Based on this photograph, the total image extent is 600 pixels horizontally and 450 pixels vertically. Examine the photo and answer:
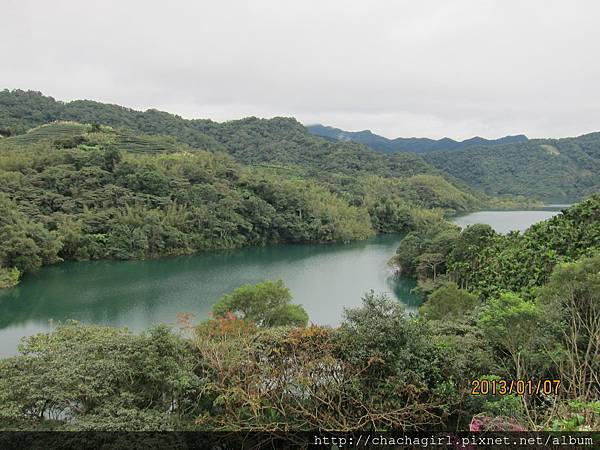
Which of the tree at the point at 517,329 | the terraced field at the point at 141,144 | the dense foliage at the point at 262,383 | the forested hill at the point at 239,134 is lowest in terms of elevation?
the dense foliage at the point at 262,383

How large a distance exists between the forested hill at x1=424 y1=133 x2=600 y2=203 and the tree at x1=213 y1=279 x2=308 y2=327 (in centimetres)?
9330

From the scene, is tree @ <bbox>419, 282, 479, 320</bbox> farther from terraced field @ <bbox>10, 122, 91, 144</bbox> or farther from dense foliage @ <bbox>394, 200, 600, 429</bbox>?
terraced field @ <bbox>10, 122, 91, 144</bbox>

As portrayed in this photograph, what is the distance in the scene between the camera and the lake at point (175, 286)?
750 inches

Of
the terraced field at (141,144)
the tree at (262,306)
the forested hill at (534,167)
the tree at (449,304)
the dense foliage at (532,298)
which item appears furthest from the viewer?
the forested hill at (534,167)

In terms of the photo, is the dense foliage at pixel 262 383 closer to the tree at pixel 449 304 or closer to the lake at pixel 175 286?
the lake at pixel 175 286

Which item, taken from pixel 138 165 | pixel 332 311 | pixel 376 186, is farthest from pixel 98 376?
pixel 376 186

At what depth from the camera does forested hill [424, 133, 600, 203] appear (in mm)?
98250

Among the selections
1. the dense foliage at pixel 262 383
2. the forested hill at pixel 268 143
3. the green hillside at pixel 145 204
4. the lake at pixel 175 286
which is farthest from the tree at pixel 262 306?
the forested hill at pixel 268 143

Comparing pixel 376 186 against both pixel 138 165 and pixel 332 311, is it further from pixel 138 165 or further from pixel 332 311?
pixel 332 311

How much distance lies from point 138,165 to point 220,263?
14272 mm

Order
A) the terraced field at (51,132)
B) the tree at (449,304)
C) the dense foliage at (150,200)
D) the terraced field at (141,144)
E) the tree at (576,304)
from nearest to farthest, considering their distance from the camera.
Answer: the tree at (576,304), the tree at (449,304), the dense foliage at (150,200), the terraced field at (51,132), the terraced field at (141,144)

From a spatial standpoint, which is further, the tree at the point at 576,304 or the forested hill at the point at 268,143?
the forested hill at the point at 268,143

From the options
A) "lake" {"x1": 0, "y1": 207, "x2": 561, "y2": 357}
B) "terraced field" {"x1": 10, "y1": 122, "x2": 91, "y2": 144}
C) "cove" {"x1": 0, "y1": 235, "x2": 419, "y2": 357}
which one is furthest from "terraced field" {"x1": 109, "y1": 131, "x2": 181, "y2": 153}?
"cove" {"x1": 0, "y1": 235, "x2": 419, "y2": 357}

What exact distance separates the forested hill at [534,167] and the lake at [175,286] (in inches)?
2972
